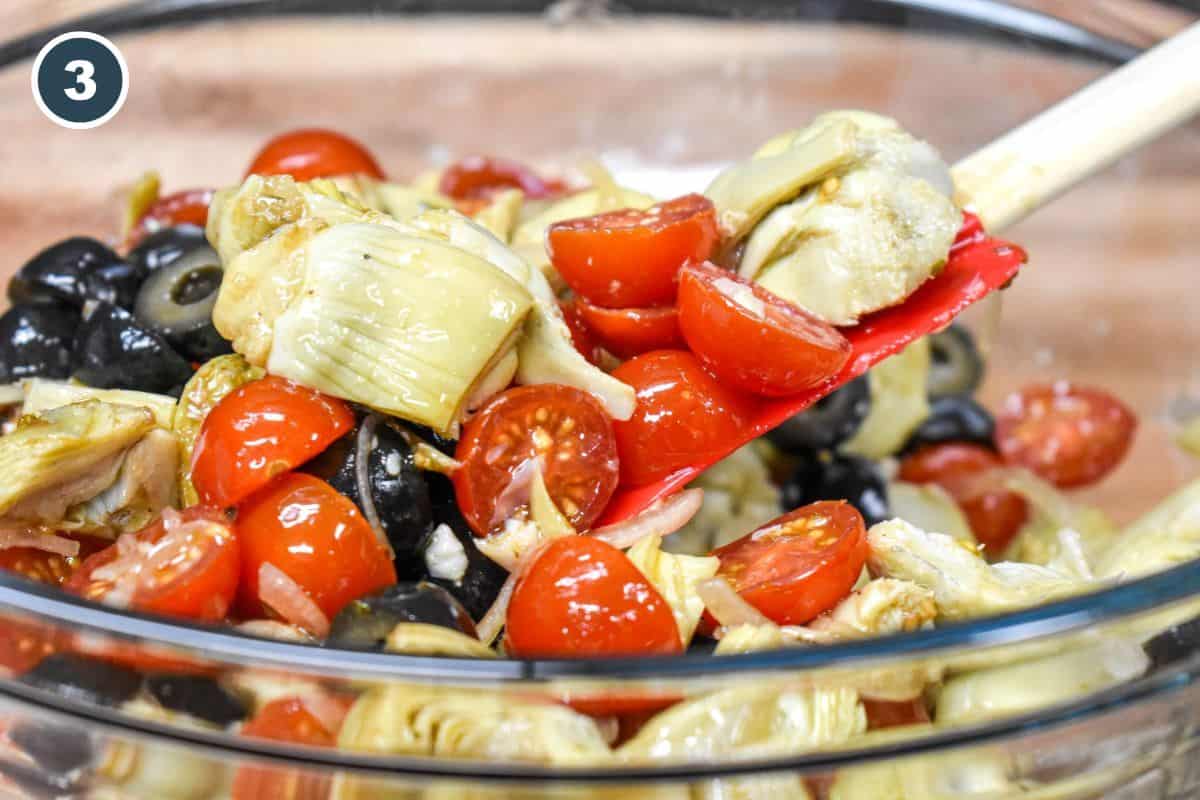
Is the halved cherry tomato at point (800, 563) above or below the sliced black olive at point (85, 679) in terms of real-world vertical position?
below

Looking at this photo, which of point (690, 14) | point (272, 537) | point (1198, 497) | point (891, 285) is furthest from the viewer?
point (690, 14)

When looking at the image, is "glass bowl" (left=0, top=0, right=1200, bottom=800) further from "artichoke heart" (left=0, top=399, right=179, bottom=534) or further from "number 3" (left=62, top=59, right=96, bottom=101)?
"artichoke heart" (left=0, top=399, right=179, bottom=534)

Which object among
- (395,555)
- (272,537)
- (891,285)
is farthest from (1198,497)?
(272,537)

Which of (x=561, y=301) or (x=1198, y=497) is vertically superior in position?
(x=561, y=301)

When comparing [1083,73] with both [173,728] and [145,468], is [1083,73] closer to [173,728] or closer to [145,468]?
[145,468]

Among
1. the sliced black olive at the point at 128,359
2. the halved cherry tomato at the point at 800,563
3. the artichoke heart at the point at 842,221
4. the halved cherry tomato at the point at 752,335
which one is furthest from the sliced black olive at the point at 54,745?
the artichoke heart at the point at 842,221

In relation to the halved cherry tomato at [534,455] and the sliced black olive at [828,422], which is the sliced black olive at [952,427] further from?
the halved cherry tomato at [534,455]
